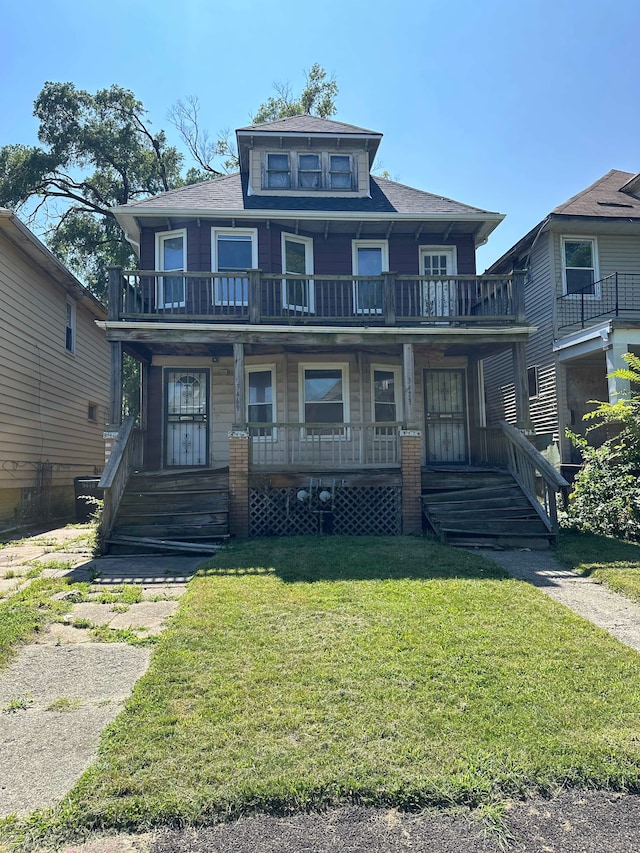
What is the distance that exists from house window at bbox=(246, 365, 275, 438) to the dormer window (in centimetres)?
470

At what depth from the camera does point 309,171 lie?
1359cm

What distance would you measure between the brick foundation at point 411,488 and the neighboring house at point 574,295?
4962 mm

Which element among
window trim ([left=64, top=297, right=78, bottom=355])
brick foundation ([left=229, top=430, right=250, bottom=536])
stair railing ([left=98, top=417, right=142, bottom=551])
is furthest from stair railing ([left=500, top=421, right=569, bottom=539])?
window trim ([left=64, top=297, right=78, bottom=355])

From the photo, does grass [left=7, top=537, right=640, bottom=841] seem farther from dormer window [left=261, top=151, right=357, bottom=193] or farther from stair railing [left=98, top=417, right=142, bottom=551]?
dormer window [left=261, top=151, right=357, bottom=193]

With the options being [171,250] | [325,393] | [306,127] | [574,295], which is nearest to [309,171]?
[306,127]

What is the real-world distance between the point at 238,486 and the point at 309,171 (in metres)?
8.48

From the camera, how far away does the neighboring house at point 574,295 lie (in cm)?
1314

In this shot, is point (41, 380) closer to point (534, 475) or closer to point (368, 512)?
point (368, 512)

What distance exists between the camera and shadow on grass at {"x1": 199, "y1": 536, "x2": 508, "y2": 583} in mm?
6625

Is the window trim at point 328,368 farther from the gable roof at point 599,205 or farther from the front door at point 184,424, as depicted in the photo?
the gable roof at point 599,205

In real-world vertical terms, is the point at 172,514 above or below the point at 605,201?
below

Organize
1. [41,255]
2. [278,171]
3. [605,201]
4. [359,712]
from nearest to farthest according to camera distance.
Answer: [359,712], [41,255], [278,171], [605,201]

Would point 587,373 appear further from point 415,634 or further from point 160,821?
point 160,821

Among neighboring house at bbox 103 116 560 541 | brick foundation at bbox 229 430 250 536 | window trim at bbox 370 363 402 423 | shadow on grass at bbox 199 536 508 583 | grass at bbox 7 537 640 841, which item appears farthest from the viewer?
window trim at bbox 370 363 402 423
